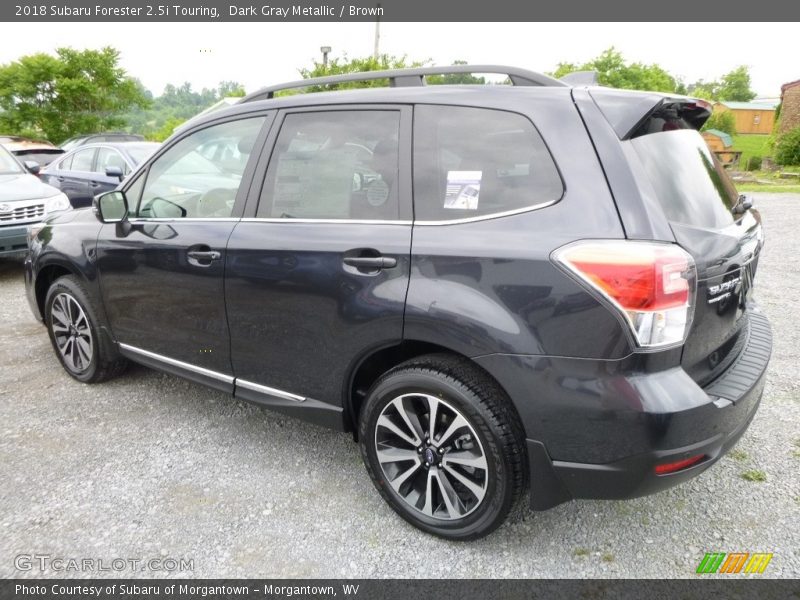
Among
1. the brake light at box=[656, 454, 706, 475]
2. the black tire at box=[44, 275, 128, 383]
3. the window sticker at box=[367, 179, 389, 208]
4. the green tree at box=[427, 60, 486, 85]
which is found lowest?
the black tire at box=[44, 275, 128, 383]

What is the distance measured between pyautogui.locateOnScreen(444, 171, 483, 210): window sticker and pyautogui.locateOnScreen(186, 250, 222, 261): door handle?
1220mm

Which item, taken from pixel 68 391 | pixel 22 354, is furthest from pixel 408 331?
pixel 22 354

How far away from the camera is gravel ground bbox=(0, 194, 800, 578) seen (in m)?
2.30

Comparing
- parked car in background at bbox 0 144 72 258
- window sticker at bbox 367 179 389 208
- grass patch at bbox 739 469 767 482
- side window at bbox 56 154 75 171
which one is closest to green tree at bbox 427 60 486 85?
window sticker at bbox 367 179 389 208

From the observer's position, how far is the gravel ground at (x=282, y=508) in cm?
230

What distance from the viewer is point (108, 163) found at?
937 cm

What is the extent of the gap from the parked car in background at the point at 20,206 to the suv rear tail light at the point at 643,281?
674 cm

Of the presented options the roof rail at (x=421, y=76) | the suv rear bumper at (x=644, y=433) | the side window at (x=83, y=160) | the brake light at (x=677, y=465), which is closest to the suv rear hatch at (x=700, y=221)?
the suv rear bumper at (x=644, y=433)

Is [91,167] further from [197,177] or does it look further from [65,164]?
[197,177]

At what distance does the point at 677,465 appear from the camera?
77.2 inches

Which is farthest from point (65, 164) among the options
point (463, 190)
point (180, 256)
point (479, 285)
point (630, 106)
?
point (630, 106)

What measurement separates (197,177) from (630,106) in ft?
7.77

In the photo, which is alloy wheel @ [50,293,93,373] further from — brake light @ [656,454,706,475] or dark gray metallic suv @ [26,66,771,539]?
brake light @ [656,454,706,475]

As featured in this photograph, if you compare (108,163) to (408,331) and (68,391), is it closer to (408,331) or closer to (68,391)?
(68,391)
